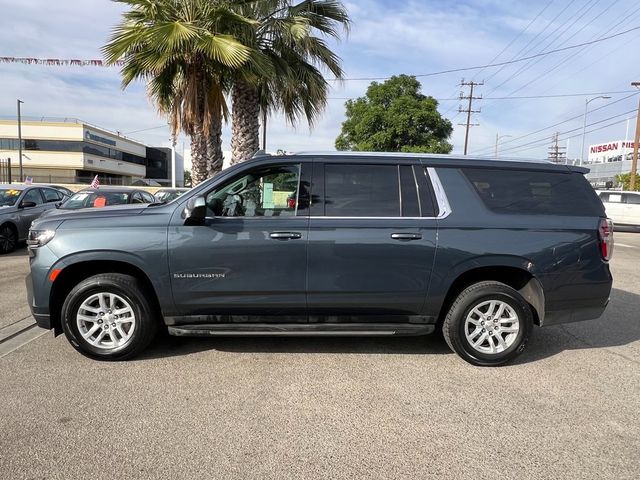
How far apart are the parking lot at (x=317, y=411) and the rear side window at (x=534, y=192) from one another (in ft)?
4.87

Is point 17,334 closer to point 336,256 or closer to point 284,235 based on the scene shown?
point 284,235

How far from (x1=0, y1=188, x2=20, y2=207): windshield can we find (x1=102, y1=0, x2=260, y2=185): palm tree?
378cm

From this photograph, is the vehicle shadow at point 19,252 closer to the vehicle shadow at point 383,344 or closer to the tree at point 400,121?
the vehicle shadow at point 383,344

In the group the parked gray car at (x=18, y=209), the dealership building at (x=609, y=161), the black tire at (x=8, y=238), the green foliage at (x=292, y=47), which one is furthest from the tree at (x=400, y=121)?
the dealership building at (x=609, y=161)

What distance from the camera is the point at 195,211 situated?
12.9 feet

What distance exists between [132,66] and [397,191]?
9173 mm

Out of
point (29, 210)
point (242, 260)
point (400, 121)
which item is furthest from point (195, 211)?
point (400, 121)

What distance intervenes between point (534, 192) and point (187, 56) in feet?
29.0

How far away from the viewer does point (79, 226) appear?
406cm

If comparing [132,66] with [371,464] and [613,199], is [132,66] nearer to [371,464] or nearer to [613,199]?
[371,464]

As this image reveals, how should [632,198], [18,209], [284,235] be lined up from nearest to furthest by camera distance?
[284,235], [18,209], [632,198]

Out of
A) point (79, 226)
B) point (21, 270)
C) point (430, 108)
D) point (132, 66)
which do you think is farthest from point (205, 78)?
point (430, 108)

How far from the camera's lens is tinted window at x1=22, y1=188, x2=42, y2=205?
440 inches

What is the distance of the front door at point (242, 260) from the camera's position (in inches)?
158
